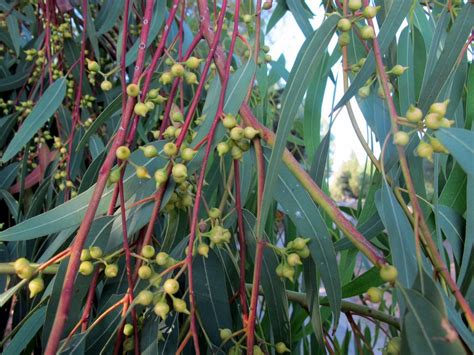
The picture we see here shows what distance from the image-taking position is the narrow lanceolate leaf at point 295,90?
442 mm

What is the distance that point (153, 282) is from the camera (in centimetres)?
46

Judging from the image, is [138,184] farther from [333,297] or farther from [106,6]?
[106,6]

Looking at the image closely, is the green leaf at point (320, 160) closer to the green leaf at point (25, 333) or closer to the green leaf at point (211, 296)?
the green leaf at point (211, 296)

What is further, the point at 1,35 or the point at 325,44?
the point at 1,35

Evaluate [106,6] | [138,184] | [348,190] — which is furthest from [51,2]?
[348,190]

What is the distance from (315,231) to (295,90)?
0.16 m

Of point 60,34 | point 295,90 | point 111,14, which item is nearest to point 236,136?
point 295,90

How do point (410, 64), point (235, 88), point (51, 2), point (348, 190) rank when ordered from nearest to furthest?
1. point (235, 88)
2. point (410, 64)
3. point (51, 2)
4. point (348, 190)

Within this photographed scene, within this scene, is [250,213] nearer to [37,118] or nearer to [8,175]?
[37,118]

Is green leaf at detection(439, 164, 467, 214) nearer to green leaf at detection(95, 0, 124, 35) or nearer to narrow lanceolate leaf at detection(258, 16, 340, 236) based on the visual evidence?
narrow lanceolate leaf at detection(258, 16, 340, 236)

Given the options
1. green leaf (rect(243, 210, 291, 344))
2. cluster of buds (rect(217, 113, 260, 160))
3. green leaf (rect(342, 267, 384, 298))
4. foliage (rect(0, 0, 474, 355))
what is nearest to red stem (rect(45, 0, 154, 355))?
foliage (rect(0, 0, 474, 355))

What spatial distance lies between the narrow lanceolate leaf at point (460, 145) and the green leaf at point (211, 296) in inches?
12.5

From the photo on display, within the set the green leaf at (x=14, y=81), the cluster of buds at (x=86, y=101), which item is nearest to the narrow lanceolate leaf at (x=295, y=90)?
the cluster of buds at (x=86, y=101)

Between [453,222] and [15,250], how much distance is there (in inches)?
30.4
